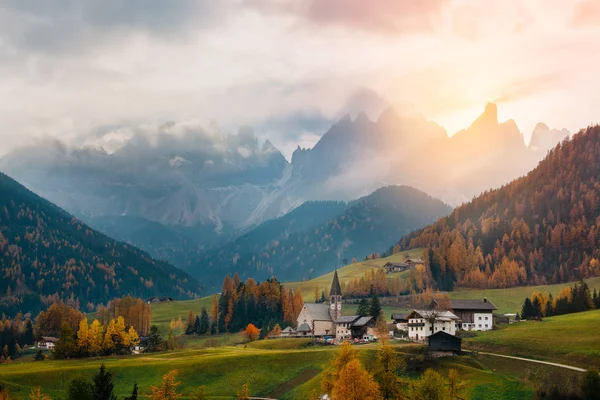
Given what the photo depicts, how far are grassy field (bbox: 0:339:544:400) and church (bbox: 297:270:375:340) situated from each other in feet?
109

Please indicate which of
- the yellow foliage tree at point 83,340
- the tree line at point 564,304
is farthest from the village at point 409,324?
the yellow foliage tree at point 83,340

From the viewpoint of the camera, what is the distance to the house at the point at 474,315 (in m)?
161

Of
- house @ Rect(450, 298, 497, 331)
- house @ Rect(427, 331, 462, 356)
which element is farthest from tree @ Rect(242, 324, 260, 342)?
house @ Rect(427, 331, 462, 356)

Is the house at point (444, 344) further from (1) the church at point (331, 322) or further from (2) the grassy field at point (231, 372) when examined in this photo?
(1) the church at point (331, 322)

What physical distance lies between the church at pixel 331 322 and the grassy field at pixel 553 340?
35094 millimetres

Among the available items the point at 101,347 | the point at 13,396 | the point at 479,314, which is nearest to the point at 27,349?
the point at 101,347

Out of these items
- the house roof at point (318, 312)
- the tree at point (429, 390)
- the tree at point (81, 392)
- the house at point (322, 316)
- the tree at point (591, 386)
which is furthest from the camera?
the house roof at point (318, 312)

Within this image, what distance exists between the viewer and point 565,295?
172 metres

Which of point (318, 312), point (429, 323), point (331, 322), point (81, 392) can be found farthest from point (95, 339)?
point (429, 323)

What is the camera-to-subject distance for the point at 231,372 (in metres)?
122

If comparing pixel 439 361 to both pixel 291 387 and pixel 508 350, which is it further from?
pixel 291 387

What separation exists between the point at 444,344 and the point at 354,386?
150 ft

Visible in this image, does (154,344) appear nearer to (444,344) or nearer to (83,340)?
(83,340)

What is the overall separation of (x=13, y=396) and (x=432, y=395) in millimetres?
70698
